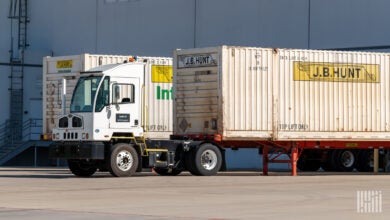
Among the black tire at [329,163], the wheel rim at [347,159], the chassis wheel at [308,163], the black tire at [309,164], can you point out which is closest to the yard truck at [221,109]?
the wheel rim at [347,159]

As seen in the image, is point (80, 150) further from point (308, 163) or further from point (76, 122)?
point (308, 163)

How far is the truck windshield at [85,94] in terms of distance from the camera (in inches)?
1102

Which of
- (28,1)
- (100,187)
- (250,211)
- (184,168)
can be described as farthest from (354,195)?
(28,1)

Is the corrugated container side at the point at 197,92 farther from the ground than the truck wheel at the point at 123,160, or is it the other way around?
the corrugated container side at the point at 197,92

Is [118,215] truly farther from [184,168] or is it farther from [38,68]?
[38,68]

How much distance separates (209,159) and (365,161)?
24.9 feet

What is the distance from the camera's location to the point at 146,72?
1195 inches

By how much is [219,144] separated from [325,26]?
13198 millimetres

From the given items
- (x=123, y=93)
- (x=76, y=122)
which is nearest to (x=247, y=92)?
(x=123, y=93)

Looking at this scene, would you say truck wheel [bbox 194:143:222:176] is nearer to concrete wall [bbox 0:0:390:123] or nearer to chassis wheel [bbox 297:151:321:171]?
chassis wheel [bbox 297:151:321:171]

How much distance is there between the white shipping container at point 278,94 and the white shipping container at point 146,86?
1.20m

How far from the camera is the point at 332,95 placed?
30.4 meters

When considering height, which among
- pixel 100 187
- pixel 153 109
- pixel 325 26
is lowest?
pixel 100 187

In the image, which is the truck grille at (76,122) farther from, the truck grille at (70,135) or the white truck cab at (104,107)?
the truck grille at (70,135)
